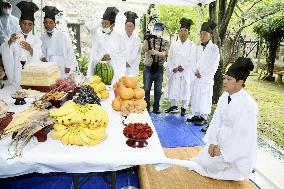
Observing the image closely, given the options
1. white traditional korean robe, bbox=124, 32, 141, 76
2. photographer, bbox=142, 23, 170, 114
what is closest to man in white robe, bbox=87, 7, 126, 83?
white traditional korean robe, bbox=124, 32, 141, 76

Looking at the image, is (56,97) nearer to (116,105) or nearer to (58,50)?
(116,105)

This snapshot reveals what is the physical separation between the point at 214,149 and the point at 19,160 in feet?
6.95

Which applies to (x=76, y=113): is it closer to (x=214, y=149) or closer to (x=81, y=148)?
(x=81, y=148)

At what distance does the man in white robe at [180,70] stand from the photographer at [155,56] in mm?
340

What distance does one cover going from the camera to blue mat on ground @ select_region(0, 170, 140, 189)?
3.90 meters

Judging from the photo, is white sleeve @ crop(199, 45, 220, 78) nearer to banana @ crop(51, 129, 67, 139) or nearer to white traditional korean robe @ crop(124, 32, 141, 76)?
white traditional korean robe @ crop(124, 32, 141, 76)

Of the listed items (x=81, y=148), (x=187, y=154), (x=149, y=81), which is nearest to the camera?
(x=81, y=148)

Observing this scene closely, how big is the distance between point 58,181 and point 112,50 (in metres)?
3.64

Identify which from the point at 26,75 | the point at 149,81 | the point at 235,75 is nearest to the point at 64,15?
the point at 149,81

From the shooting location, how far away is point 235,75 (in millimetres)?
3322

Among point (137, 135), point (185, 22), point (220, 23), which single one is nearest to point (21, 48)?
point (137, 135)

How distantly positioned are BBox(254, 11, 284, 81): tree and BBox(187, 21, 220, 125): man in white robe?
30.3ft

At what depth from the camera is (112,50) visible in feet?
22.7

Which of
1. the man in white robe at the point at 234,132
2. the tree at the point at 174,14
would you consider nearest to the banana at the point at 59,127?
the man in white robe at the point at 234,132
